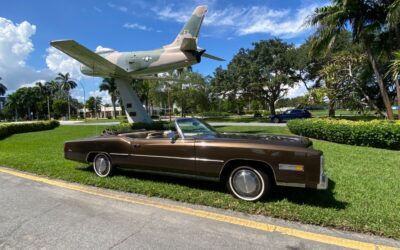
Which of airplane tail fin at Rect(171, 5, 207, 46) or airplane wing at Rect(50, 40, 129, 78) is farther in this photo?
airplane tail fin at Rect(171, 5, 207, 46)

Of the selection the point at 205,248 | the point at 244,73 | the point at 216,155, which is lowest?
the point at 205,248

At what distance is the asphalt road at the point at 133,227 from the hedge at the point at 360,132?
7.89m

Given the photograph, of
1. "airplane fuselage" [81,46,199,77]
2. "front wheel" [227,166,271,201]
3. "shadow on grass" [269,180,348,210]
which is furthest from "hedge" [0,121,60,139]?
"shadow on grass" [269,180,348,210]

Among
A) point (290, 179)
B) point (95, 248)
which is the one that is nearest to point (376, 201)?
point (290, 179)

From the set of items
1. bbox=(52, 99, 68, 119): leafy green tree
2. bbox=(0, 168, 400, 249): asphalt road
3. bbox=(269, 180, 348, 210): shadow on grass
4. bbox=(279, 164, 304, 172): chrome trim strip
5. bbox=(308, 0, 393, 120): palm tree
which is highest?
bbox=(308, 0, 393, 120): palm tree

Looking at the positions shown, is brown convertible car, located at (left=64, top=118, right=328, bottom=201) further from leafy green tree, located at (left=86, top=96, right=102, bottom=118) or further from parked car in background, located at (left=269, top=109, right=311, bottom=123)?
leafy green tree, located at (left=86, top=96, right=102, bottom=118)

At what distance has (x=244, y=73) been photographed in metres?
34.8

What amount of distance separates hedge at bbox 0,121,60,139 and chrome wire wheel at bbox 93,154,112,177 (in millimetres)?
16641

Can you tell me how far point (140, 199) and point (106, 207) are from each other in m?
0.56

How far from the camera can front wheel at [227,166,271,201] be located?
175 inches

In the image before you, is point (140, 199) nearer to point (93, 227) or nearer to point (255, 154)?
point (93, 227)

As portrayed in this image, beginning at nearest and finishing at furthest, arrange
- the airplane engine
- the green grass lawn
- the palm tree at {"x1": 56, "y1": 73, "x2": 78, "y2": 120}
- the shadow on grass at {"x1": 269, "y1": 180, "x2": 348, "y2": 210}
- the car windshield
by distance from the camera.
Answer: the green grass lawn < the shadow on grass at {"x1": 269, "y1": 180, "x2": 348, "y2": 210} < the car windshield < the airplane engine < the palm tree at {"x1": 56, "y1": 73, "x2": 78, "y2": 120}

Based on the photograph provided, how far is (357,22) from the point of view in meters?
14.6

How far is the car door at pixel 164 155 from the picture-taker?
497cm
